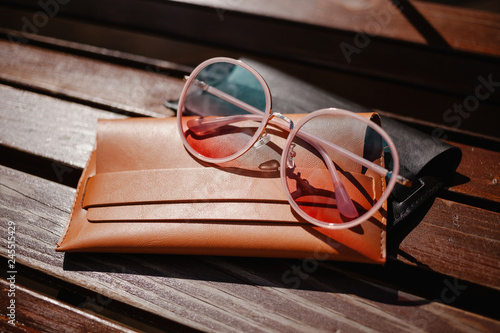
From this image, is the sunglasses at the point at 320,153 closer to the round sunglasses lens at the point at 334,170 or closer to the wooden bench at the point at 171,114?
the round sunglasses lens at the point at 334,170

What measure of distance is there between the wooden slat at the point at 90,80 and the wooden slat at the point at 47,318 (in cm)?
50

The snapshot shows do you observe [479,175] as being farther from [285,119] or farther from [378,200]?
[285,119]

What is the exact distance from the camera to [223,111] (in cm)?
82

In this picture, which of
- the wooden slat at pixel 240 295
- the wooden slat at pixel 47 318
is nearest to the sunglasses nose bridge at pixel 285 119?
the wooden slat at pixel 240 295

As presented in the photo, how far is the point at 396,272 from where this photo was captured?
676mm

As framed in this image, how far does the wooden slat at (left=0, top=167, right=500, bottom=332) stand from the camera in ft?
1.94

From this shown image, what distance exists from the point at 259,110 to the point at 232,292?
40 cm

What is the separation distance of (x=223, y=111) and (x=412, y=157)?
439mm

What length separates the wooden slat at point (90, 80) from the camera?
96 cm

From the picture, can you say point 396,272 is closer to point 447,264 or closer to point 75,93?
point 447,264

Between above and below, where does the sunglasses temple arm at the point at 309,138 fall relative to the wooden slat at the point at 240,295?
above

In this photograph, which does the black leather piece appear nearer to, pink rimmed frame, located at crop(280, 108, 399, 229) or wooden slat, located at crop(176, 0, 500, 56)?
pink rimmed frame, located at crop(280, 108, 399, 229)

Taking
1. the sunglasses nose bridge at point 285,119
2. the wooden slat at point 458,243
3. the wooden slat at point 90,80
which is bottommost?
the wooden slat at point 458,243

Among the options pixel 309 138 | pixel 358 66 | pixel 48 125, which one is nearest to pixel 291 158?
pixel 309 138
